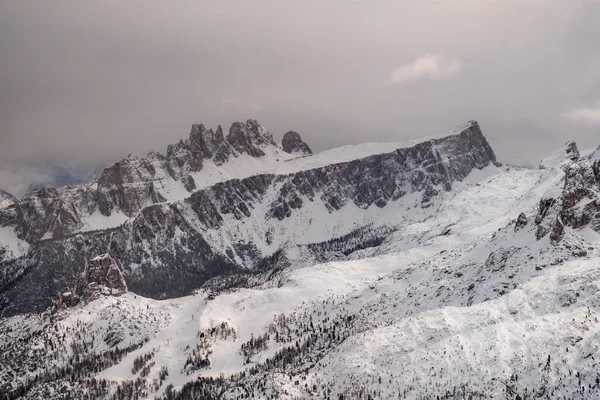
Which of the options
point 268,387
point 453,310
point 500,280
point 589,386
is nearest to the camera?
point 589,386

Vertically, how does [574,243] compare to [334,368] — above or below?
above

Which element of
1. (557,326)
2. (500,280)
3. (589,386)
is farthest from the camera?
(500,280)

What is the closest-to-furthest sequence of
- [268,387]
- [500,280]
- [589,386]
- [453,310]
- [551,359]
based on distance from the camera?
[589,386], [551,359], [268,387], [453,310], [500,280]

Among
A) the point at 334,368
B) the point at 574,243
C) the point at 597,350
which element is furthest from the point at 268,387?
the point at 574,243

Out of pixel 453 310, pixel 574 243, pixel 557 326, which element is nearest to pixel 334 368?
pixel 453 310

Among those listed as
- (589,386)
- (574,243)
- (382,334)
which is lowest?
(589,386)

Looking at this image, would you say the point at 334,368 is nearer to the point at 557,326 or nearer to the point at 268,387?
the point at 268,387

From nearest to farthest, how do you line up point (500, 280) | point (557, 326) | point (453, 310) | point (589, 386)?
point (589, 386)
point (557, 326)
point (453, 310)
point (500, 280)

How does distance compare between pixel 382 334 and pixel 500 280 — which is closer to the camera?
pixel 382 334

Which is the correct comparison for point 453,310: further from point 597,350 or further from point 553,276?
point 597,350
